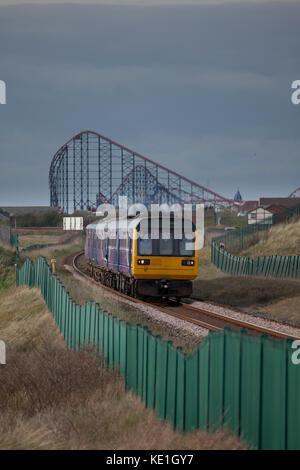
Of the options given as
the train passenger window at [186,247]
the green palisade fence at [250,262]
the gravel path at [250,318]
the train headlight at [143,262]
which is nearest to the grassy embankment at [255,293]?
the green palisade fence at [250,262]

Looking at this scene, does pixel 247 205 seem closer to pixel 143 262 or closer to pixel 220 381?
pixel 143 262

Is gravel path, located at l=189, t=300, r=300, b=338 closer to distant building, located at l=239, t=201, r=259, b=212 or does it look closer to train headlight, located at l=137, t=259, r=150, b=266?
train headlight, located at l=137, t=259, r=150, b=266

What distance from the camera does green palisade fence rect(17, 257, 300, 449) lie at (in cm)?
648

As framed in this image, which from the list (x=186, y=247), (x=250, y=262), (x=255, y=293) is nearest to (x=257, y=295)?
(x=255, y=293)

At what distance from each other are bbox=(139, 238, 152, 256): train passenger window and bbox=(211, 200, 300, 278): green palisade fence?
29.9ft

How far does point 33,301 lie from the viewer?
25.8 m

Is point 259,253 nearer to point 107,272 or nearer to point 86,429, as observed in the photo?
point 107,272

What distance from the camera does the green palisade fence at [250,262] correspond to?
30141 mm

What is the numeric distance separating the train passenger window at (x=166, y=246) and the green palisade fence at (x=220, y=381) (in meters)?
11.6

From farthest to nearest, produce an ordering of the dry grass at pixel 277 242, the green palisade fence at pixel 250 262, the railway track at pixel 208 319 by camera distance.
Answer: the dry grass at pixel 277 242 < the green palisade fence at pixel 250 262 < the railway track at pixel 208 319

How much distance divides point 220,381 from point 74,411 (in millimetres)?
2614

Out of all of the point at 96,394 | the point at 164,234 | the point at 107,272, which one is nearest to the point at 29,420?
the point at 96,394

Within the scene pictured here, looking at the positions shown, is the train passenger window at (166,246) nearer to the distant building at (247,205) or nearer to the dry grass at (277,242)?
the dry grass at (277,242)
